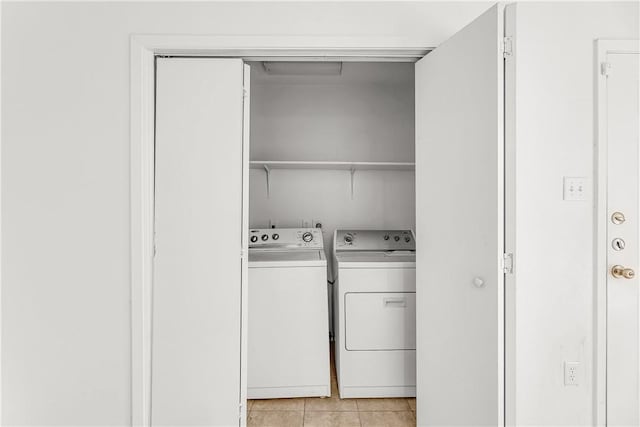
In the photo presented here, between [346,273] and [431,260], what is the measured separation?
0.65 m

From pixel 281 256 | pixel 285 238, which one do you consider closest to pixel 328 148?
pixel 285 238

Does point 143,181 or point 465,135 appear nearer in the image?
point 465,135

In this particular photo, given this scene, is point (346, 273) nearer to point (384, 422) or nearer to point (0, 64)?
point (384, 422)

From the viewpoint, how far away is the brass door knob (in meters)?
1.42

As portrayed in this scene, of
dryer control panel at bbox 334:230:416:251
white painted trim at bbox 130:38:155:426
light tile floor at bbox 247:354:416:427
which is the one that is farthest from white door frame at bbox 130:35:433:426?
dryer control panel at bbox 334:230:416:251

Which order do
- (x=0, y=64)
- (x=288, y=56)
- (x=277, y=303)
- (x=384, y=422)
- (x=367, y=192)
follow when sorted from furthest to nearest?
(x=367, y=192) < (x=277, y=303) < (x=384, y=422) < (x=288, y=56) < (x=0, y=64)

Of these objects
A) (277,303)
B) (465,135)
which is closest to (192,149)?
(277,303)

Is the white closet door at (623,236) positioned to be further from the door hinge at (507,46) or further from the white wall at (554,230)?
the door hinge at (507,46)

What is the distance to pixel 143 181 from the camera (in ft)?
5.52

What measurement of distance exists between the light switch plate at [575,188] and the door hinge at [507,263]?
407mm

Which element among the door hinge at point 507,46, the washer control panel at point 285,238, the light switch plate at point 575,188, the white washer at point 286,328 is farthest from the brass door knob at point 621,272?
the washer control panel at point 285,238

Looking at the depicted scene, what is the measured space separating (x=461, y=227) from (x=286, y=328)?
49.0 inches

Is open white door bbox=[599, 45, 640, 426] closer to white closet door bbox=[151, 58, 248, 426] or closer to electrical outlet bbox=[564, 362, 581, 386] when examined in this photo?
electrical outlet bbox=[564, 362, 581, 386]

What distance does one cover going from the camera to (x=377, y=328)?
2191 mm
